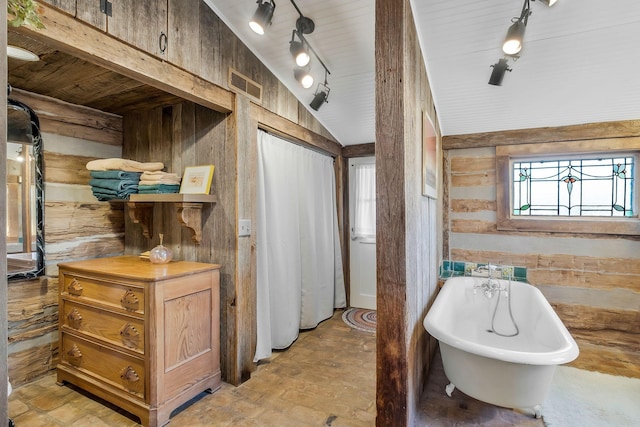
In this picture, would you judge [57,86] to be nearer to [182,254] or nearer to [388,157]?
[182,254]

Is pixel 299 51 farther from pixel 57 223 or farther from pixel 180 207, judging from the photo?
pixel 57 223

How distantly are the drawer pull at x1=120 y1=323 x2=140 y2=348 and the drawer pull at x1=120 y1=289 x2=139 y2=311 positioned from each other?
0.11 metres

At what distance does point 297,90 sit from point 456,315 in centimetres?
235

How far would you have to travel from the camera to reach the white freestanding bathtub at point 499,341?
157 cm

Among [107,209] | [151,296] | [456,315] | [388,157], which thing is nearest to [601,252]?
[456,315]

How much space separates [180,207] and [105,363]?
3.49 ft

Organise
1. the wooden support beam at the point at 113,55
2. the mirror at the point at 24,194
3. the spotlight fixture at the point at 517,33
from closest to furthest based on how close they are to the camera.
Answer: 1. the wooden support beam at the point at 113,55
2. the spotlight fixture at the point at 517,33
3. the mirror at the point at 24,194

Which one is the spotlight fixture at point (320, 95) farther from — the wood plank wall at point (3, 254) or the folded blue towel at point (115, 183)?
the wood plank wall at point (3, 254)

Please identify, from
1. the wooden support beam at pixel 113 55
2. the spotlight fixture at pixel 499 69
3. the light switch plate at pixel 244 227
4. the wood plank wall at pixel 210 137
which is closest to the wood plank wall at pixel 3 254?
the wooden support beam at pixel 113 55

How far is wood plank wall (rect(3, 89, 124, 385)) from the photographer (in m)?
2.21

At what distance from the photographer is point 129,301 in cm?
186

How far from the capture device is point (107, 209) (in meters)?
2.71

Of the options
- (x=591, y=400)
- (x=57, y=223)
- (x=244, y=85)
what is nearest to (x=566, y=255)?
(x=591, y=400)

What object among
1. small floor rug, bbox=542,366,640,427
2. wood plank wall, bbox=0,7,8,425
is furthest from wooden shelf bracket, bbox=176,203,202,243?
small floor rug, bbox=542,366,640,427
